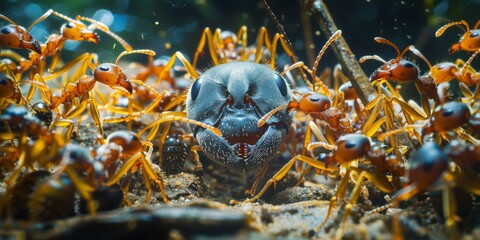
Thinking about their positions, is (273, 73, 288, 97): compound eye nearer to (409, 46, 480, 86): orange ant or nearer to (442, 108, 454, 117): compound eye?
(409, 46, 480, 86): orange ant

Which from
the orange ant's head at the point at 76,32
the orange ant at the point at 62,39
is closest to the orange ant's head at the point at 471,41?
the orange ant at the point at 62,39

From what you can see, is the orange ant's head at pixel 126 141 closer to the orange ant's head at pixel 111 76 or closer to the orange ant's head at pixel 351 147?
the orange ant's head at pixel 111 76

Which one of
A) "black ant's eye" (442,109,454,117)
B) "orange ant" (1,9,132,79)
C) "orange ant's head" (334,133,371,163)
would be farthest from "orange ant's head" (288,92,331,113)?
"orange ant" (1,9,132,79)

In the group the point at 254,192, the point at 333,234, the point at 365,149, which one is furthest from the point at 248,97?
the point at 333,234

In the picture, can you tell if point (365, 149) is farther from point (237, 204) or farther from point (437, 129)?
point (237, 204)

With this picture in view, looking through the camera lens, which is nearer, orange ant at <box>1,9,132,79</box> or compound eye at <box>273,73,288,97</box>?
compound eye at <box>273,73,288,97</box>

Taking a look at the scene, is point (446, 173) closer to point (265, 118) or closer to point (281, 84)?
point (265, 118)
